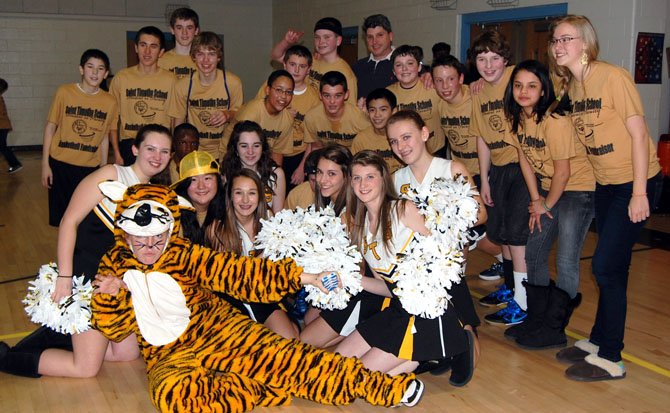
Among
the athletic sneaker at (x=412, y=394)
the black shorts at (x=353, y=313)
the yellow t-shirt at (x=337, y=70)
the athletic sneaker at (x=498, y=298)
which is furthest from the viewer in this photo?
the yellow t-shirt at (x=337, y=70)

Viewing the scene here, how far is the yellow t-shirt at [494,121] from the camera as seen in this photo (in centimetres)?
420

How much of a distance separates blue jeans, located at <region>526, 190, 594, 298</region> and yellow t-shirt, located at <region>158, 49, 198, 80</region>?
330 cm

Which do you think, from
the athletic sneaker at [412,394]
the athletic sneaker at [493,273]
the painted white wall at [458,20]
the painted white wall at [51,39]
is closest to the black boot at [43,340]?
the athletic sneaker at [412,394]

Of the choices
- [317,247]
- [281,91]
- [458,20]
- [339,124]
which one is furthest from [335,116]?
[458,20]

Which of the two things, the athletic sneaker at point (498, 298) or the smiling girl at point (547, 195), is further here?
the athletic sneaker at point (498, 298)

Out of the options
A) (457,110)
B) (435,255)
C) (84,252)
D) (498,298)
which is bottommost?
(498,298)

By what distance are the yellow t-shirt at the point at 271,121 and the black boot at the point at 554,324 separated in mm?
2316

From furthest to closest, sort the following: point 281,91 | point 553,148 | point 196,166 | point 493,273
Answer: point 493,273, point 281,91, point 196,166, point 553,148

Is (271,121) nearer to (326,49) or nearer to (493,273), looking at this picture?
(326,49)

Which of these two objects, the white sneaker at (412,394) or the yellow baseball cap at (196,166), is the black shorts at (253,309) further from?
the white sneaker at (412,394)

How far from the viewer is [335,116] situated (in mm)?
5039

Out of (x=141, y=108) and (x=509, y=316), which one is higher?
(x=141, y=108)

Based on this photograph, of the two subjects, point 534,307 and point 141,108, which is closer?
point 534,307

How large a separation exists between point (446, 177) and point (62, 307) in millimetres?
2068
